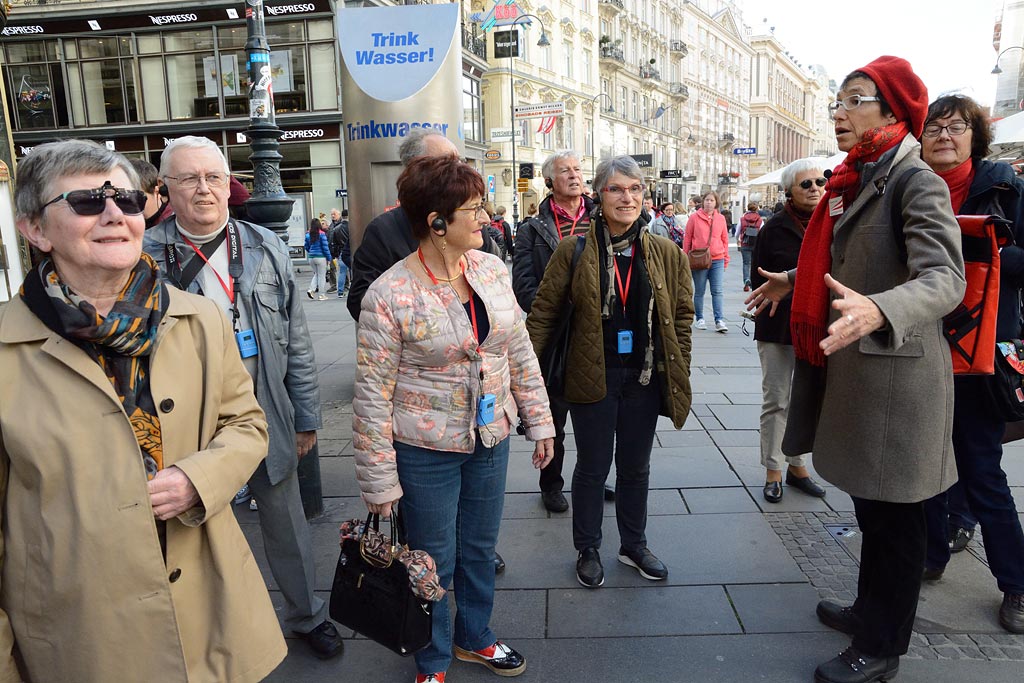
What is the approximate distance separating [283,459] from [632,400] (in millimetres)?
1607

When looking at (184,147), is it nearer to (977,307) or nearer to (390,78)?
(977,307)

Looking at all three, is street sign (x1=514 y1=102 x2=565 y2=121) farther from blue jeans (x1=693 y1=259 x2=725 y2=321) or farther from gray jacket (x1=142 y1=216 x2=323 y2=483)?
gray jacket (x1=142 y1=216 x2=323 y2=483)

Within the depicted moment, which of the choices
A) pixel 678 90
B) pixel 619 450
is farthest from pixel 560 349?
pixel 678 90

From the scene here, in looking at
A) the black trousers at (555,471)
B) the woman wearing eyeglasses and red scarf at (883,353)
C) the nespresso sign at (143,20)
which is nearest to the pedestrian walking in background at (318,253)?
the nespresso sign at (143,20)

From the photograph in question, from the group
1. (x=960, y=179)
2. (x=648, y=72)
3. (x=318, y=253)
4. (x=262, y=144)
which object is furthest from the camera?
(x=648, y=72)

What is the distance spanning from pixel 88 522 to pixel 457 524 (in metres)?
1.36

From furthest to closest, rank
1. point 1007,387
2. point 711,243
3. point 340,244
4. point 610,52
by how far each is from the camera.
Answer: point 610,52
point 340,244
point 711,243
point 1007,387

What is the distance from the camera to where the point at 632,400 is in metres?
3.38

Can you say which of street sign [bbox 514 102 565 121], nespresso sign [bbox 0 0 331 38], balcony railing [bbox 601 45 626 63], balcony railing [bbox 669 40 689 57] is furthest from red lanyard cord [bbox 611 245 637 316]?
balcony railing [bbox 669 40 689 57]

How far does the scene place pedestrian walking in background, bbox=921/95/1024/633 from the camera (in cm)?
298

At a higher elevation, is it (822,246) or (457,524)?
(822,246)

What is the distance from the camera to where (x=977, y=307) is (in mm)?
2689

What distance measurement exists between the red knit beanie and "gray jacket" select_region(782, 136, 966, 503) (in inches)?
3.8

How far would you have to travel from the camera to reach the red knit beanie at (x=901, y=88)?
95.1 inches
